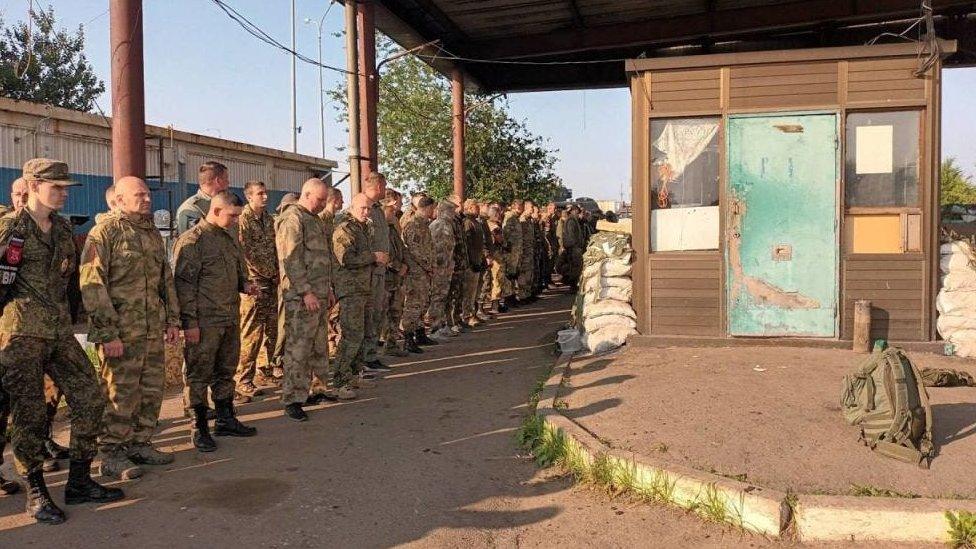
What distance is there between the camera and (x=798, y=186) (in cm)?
786

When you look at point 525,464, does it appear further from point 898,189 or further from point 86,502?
point 898,189

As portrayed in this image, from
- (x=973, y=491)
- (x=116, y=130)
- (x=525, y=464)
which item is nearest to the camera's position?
(x=973, y=491)

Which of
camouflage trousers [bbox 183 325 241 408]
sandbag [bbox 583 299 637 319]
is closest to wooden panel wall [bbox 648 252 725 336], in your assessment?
sandbag [bbox 583 299 637 319]

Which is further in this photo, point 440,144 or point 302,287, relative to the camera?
point 440,144

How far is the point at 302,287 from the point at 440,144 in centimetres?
1706

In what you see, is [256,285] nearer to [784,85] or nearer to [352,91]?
[352,91]

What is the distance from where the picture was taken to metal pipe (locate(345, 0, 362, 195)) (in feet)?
35.0

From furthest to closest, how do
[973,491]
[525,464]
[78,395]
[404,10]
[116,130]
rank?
1. [404,10]
2. [116,130]
3. [525,464]
4. [78,395]
5. [973,491]

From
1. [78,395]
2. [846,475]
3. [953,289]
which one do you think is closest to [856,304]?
[953,289]

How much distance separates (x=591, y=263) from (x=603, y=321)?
0.78 meters

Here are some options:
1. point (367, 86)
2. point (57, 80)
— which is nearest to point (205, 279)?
point (367, 86)

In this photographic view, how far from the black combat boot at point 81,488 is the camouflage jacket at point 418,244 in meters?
5.43

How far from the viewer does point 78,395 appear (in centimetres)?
440

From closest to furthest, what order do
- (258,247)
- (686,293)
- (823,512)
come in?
(823,512) < (258,247) < (686,293)
